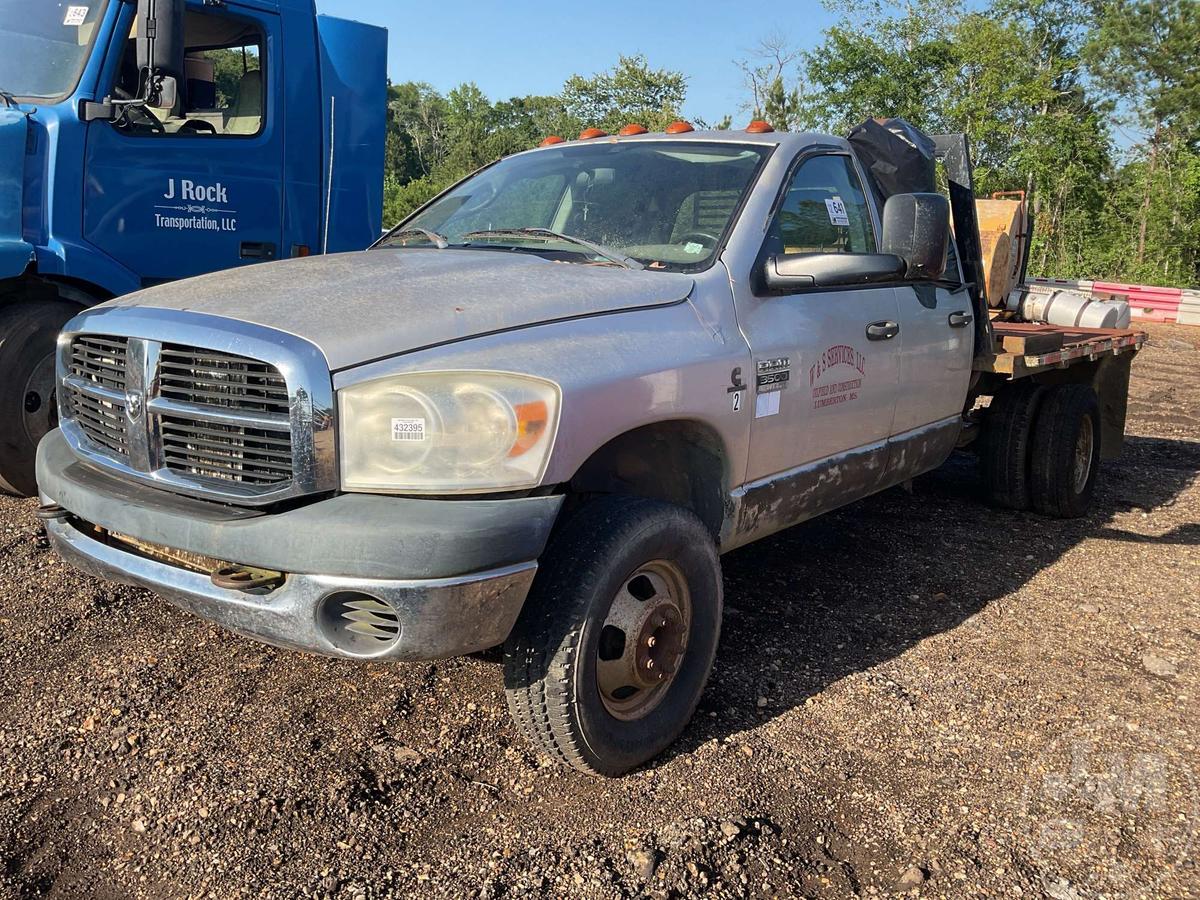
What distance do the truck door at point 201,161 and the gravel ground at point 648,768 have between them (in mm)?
1773

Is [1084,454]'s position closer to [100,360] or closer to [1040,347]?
[1040,347]

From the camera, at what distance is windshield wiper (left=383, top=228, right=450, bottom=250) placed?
3.85 meters

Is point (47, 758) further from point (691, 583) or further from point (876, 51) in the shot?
point (876, 51)

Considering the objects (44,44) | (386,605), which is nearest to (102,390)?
(386,605)

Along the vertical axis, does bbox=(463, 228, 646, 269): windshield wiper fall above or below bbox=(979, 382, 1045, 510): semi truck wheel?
above

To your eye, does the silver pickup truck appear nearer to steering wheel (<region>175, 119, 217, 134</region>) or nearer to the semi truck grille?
the semi truck grille

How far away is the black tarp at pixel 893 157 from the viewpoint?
428 cm

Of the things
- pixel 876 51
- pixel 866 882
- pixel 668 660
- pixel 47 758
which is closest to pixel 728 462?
pixel 668 660

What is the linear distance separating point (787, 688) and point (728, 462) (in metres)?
0.86

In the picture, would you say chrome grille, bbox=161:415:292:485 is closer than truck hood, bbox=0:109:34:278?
Yes

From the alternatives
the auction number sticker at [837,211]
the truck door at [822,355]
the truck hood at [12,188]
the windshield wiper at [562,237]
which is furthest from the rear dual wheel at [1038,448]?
the truck hood at [12,188]

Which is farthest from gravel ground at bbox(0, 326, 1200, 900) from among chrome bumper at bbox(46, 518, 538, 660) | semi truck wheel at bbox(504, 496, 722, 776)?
chrome bumper at bbox(46, 518, 538, 660)

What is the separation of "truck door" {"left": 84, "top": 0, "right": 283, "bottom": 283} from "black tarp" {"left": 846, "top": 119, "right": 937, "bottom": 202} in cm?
336

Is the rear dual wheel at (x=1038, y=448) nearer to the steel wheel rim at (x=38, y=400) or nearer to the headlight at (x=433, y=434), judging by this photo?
the headlight at (x=433, y=434)
